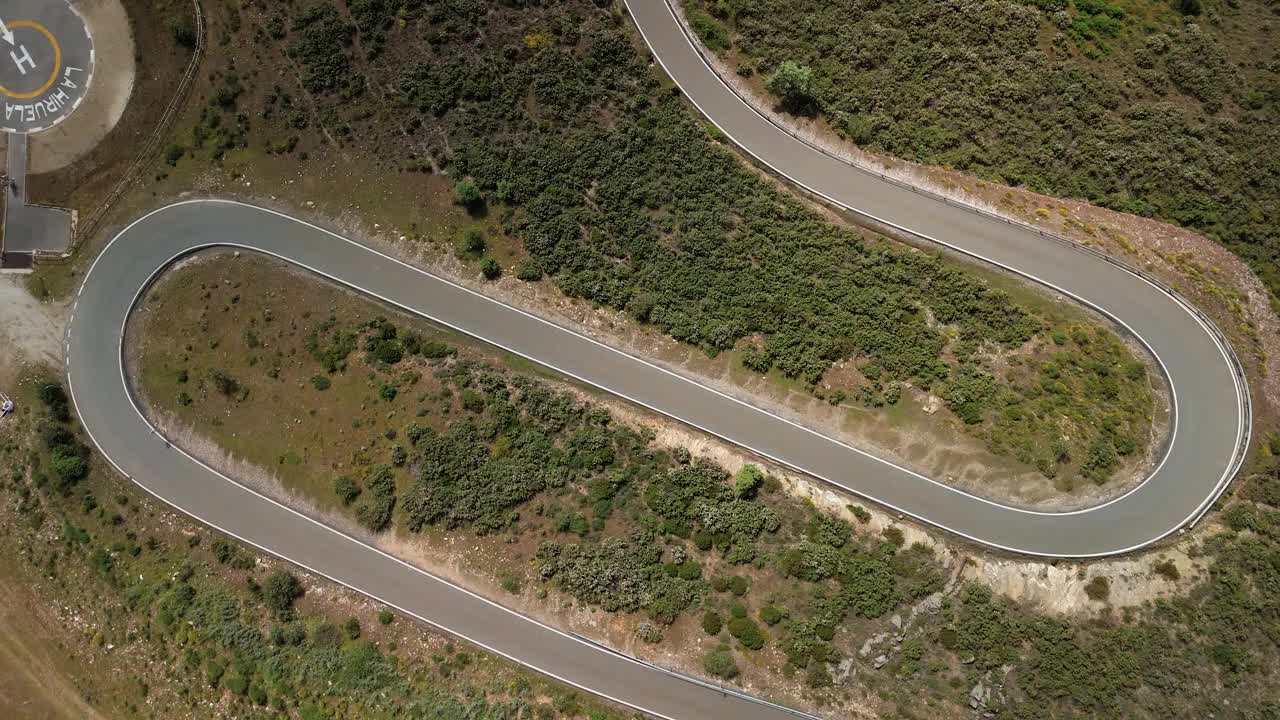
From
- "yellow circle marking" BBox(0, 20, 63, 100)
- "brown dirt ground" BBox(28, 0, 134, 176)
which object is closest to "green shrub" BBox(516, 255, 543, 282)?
"brown dirt ground" BBox(28, 0, 134, 176)

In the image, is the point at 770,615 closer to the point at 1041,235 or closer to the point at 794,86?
the point at 1041,235

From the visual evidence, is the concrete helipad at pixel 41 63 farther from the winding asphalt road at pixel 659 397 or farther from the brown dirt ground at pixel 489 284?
the winding asphalt road at pixel 659 397

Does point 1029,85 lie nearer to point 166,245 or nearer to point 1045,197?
point 1045,197

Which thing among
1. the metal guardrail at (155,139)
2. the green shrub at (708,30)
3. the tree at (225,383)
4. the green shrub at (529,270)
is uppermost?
the green shrub at (708,30)

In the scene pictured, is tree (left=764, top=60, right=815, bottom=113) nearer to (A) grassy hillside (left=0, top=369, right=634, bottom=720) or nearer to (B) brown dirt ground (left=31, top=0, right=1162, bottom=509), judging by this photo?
(B) brown dirt ground (left=31, top=0, right=1162, bottom=509)

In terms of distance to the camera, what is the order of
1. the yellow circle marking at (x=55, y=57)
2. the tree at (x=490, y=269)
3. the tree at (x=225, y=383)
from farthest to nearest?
the yellow circle marking at (x=55, y=57)
the tree at (x=490, y=269)
the tree at (x=225, y=383)

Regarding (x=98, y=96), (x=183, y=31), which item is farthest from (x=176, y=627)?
(x=183, y=31)

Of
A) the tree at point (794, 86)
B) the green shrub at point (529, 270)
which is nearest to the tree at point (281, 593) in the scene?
the green shrub at point (529, 270)
